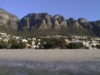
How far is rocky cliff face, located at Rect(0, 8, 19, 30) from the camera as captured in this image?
145m

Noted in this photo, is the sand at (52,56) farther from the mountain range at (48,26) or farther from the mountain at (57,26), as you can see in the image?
the mountain at (57,26)

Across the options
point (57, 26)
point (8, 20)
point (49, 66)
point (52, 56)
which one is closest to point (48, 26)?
point (57, 26)

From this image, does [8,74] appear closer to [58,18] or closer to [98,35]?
[98,35]

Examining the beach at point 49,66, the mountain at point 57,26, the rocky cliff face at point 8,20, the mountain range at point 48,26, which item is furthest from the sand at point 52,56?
the rocky cliff face at point 8,20

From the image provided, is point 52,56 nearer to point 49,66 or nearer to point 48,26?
point 49,66

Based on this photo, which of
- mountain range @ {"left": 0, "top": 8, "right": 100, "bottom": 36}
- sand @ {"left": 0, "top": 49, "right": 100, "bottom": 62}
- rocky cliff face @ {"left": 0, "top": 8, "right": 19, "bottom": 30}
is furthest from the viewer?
rocky cliff face @ {"left": 0, "top": 8, "right": 19, "bottom": 30}

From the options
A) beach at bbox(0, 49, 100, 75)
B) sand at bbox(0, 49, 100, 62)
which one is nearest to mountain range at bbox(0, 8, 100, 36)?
sand at bbox(0, 49, 100, 62)

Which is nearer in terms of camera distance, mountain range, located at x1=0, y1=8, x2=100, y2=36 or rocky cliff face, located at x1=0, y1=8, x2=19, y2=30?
mountain range, located at x1=0, y1=8, x2=100, y2=36

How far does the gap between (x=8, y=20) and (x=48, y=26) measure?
2414cm

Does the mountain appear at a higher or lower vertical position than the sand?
higher

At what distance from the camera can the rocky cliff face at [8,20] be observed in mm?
144725

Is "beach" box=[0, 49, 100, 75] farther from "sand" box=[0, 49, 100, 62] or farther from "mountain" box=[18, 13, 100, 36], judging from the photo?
"mountain" box=[18, 13, 100, 36]

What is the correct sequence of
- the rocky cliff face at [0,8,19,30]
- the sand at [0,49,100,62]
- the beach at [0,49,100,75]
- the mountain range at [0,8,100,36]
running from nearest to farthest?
the beach at [0,49,100,75], the sand at [0,49,100,62], the mountain range at [0,8,100,36], the rocky cliff face at [0,8,19,30]

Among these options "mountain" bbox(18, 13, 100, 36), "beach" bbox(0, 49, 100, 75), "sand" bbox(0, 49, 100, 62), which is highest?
"mountain" bbox(18, 13, 100, 36)
